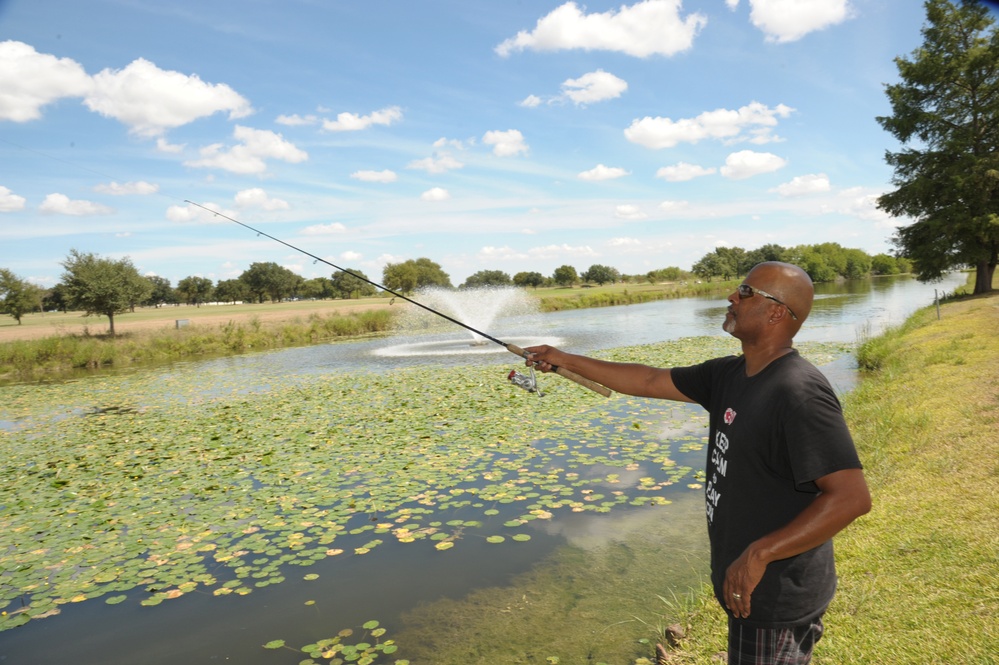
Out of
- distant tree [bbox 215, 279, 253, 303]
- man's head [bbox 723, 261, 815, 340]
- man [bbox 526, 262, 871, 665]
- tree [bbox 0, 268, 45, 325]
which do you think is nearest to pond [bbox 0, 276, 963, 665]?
man [bbox 526, 262, 871, 665]

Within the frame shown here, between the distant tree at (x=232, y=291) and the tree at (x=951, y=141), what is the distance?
115m

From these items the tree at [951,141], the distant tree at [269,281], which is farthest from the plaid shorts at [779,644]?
the distant tree at [269,281]

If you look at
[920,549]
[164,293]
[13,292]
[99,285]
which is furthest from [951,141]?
[164,293]

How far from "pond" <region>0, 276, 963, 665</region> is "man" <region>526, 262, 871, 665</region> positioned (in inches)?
109

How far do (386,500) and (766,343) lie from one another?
6683 mm

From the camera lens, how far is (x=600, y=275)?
5413 inches

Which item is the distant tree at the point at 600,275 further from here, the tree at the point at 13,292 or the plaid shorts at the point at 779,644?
the plaid shorts at the point at 779,644

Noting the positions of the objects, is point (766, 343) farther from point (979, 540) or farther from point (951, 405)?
point (951, 405)

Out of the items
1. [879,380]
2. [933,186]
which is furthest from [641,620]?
[933,186]

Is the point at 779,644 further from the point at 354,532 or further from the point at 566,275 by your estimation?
the point at 566,275

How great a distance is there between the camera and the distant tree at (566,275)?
139625 mm

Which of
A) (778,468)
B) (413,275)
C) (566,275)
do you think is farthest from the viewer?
(566,275)

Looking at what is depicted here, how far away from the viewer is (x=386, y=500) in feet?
26.5

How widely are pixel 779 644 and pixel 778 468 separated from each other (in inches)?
25.7
